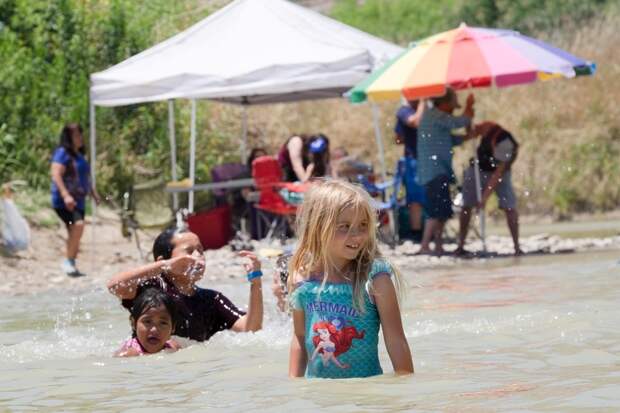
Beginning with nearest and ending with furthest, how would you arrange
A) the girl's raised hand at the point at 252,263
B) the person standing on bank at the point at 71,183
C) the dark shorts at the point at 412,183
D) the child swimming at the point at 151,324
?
the girl's raised hand at the point at 252,263, the child swimming at the point at 151,324, the person standing on bank at the point at 71,183, the dark shorts at the point at 412,183

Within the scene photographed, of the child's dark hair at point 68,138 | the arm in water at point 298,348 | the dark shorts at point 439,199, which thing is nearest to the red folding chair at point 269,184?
the dark shorts at point 439,199

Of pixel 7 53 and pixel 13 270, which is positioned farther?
pixel 7 53

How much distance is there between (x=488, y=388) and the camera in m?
6.02

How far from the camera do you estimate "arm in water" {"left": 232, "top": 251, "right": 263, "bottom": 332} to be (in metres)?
7.21

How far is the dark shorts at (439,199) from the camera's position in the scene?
1507 centimetres

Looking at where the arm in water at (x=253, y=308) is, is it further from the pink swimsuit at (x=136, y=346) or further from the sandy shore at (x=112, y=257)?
the sandy shore at (x=112, y=257)

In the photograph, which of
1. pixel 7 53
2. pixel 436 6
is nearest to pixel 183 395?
pixel 7 53

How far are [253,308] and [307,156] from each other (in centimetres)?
903

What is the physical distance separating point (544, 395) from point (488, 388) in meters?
0.37

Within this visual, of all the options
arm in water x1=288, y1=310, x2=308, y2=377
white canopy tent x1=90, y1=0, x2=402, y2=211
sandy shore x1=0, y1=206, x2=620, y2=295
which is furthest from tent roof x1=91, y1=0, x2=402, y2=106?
arm in water x1=288, y1=310, x2=308, y2=377

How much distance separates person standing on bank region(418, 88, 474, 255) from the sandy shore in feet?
1.37

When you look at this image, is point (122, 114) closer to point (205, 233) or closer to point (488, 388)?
point (205, 233)

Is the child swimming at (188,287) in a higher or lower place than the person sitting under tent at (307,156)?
lower

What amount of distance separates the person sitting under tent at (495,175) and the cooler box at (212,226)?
11.4 feet
